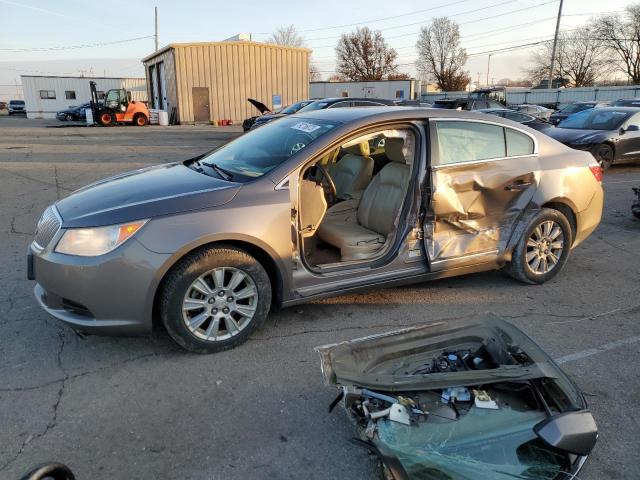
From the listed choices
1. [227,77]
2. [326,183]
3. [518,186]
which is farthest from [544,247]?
[227,77]

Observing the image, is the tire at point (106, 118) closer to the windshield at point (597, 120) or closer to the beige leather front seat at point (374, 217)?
the windshield at point (597, 120)

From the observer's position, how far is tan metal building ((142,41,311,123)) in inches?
1174

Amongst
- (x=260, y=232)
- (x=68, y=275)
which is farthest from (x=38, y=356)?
(x=260, y=232)

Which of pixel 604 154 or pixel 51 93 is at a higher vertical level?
pixel 51 93

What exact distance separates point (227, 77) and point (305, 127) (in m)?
29.0

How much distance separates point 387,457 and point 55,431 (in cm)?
177

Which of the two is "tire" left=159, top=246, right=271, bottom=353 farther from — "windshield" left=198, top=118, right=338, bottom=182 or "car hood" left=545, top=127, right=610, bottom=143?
"car hood" left=545, top=127, right=610, bottom=143

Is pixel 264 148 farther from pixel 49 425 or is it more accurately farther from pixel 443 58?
pixel 443 58

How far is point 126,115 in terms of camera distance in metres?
28.7

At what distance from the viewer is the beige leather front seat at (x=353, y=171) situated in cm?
497

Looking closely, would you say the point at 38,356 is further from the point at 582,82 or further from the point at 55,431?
the point at 582,82

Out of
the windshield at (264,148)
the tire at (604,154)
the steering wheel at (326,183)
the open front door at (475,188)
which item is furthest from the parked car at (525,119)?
the windshield at (264,148)

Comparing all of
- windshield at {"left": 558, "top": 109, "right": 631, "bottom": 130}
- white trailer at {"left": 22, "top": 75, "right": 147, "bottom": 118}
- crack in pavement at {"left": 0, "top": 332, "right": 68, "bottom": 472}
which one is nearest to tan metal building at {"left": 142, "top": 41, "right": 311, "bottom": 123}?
white trailer at {"left": 22, "top": 75, "right": 147, "bottom": 118}

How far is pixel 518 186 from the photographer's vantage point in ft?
14.0
